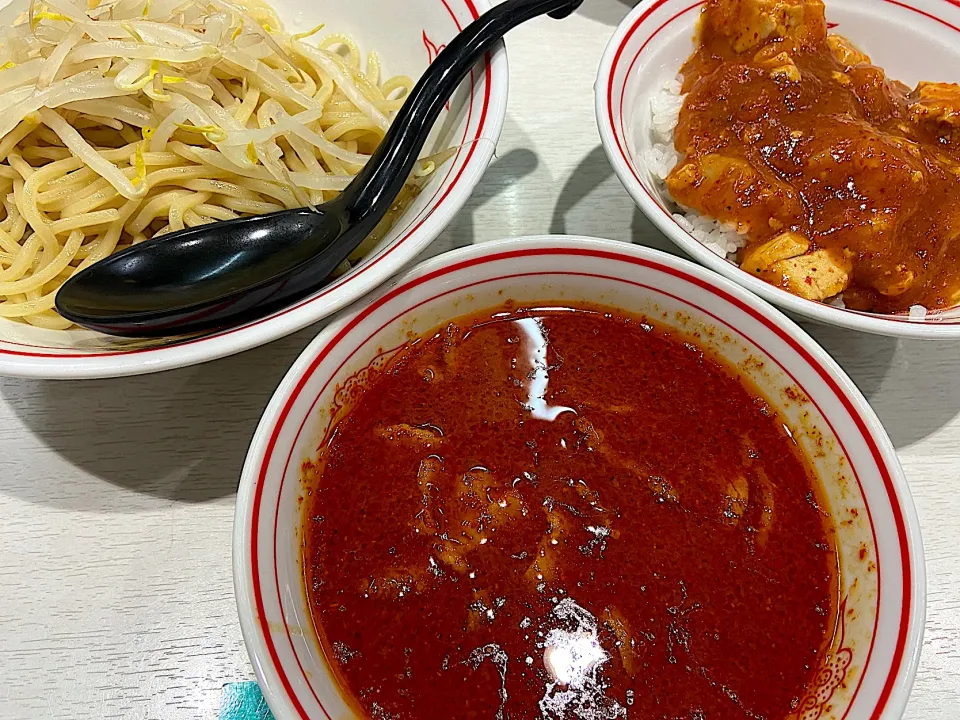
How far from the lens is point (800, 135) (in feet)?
5.56

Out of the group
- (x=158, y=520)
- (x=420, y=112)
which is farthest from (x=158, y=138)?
(x=158, y=520)

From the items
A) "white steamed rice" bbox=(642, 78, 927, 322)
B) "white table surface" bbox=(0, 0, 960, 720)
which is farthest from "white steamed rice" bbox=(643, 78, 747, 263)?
"white table surface" bbox=(0, 0, 960, 720)

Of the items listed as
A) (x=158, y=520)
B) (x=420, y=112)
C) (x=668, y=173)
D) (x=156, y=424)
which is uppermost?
(x=420, y=112)

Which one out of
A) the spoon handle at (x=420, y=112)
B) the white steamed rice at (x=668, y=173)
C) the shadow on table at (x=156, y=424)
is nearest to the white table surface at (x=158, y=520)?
the shadow on table at (x=156, y=424)

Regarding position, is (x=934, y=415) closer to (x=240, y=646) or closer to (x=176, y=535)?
(x=240, y=646)

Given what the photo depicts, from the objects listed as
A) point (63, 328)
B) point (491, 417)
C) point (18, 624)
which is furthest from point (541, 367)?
point (18, 624)

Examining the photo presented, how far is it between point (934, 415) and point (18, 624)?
2.12m

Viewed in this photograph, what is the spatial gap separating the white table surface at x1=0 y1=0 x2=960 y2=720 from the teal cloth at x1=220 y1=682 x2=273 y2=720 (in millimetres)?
19

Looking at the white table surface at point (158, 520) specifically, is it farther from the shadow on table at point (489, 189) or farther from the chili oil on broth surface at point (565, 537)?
the chili oil on broth surface at point (565, 537)

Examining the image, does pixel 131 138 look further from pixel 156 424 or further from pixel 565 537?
pixel 565 537

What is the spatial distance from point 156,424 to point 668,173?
4.63 feet

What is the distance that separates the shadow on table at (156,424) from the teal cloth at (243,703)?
41 centimetres

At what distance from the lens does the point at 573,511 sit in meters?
1.35

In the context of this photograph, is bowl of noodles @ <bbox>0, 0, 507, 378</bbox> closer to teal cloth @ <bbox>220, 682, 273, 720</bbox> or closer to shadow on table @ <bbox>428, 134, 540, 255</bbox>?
shadow on table @ <bbox>428, 134, 540, 255</bbox>
